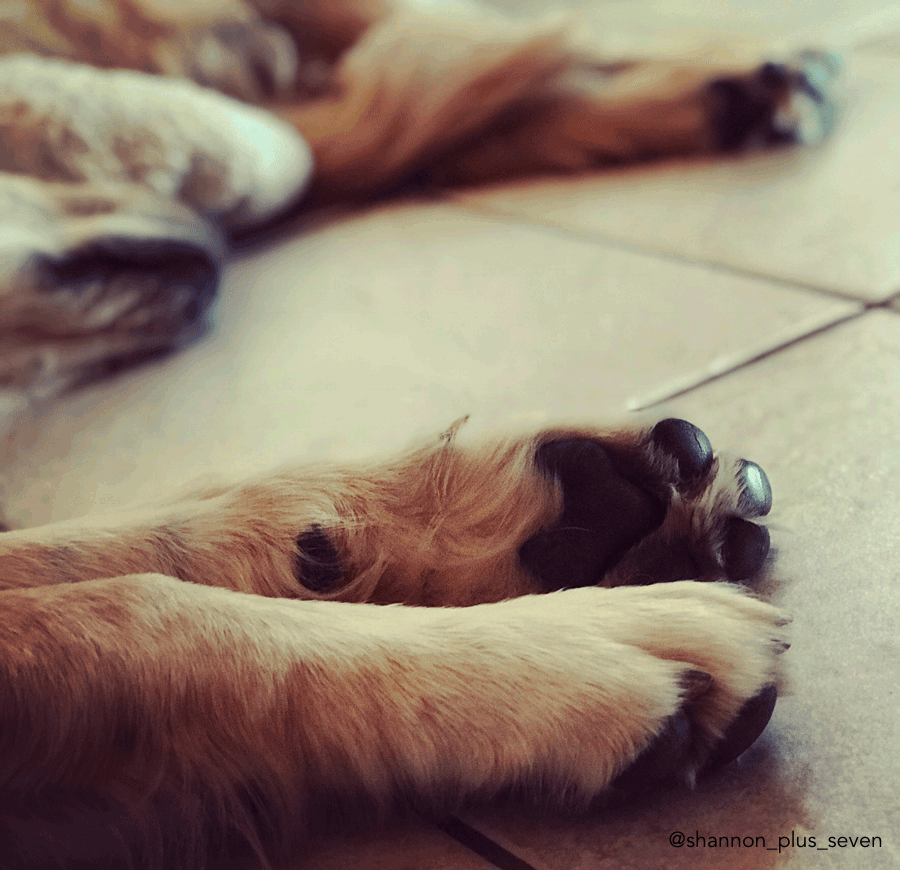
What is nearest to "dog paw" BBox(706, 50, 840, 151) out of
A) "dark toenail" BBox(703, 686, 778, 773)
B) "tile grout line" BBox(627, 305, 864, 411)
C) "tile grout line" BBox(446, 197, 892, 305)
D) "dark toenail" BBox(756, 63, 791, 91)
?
"dark toenail" BBox(756, 63, 791, 91)

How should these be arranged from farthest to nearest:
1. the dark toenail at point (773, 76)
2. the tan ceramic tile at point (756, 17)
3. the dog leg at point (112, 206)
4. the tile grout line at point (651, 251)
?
the tan ceramic tile at point (756, 17) → the dark toenail at point (773, 76) → the dog leg at point (112, 206) → the tile grout line at point (651, 251)

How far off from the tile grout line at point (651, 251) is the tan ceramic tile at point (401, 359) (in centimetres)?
1

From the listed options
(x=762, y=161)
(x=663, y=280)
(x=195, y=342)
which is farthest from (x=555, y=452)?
(x=762, y=161)

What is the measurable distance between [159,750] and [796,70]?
4.68 feet

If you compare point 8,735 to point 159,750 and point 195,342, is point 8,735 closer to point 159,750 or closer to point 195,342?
point 159,750

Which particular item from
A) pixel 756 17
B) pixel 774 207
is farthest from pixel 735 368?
pixel 756 17

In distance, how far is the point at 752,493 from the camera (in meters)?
0.57

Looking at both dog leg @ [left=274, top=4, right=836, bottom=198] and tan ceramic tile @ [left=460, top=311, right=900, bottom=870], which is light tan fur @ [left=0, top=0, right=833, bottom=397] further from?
tan ceramic tile @ [left=460, top=311, right=900, bottom=870]

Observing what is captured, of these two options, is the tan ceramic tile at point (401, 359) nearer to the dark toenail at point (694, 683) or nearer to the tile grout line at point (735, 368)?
the tile grout line at point (735, 368)

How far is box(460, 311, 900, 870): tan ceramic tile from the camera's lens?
1.57ft

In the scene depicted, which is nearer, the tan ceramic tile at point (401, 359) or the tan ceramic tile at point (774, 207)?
the tan ceramic tile at point (401, 359)

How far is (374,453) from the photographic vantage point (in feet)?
2.26

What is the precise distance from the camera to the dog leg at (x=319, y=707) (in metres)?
0.50

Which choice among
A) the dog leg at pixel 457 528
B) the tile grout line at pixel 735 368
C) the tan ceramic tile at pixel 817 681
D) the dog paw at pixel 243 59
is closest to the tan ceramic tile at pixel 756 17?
the dog paw at pixel 243 59
